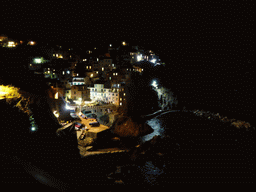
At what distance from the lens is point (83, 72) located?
41.8 metres

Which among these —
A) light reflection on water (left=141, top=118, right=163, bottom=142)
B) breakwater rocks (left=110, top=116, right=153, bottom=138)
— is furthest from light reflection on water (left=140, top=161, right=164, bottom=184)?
breakwater rocks (left=110, top=116, right=153, bottom=138)

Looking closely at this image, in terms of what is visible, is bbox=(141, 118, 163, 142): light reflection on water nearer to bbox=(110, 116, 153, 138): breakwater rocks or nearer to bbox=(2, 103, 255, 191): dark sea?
bbox=(2, 103, 255, 191): dark sea

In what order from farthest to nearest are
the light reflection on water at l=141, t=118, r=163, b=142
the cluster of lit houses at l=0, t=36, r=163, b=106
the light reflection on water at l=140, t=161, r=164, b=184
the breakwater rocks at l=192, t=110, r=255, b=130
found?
the breakwater rocks at l=192, t=110, r=255, b=130
the cluster of lit houses at l=0, t=36, r=163, b=106
the light reflection on water at l=141, t=118, r=163, b=142
the light reflection on water at l=140, t=161, r=164, b=184

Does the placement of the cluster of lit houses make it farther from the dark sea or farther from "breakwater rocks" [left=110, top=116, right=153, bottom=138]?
the dark sea

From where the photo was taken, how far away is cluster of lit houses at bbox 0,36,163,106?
35.5m

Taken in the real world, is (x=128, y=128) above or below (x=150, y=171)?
above

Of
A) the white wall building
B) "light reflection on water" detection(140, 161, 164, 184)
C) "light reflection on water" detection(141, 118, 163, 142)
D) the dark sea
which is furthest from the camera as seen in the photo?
the white wall building

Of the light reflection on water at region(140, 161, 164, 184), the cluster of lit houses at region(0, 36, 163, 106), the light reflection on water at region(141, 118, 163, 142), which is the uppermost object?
the cluster of lit houses at region(0, 36, 163, 106)

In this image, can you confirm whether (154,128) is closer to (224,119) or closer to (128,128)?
(128,128)

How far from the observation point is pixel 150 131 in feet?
106

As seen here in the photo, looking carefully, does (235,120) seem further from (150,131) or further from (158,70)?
(158,70)

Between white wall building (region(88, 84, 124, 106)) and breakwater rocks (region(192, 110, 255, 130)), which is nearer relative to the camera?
breakwater rocks (region(192, 110, 255, 130))

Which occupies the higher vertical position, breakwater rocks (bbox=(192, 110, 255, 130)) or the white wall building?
the white wall building

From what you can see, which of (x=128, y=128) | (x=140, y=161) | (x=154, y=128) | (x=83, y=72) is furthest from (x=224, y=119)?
(x=83, y=72)
